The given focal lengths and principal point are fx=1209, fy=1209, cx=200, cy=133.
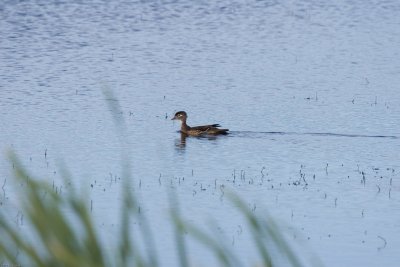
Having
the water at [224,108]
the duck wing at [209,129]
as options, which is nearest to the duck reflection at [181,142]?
the water at [224,108]

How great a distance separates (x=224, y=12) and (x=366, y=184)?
2079cm

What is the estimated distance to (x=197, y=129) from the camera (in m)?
18.0

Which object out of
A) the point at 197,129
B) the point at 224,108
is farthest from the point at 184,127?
the point at 224,108

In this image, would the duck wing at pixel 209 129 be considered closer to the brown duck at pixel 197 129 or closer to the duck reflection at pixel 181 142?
the brown duck at pixel 197 129

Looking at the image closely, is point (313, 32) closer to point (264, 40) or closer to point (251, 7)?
point (264, 40)

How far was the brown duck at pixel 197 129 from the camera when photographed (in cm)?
1753

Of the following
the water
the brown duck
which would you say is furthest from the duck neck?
the water

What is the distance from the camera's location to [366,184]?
14.0m

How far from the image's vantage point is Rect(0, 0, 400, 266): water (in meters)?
12.5

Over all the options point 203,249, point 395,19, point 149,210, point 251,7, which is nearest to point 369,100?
point 149,210

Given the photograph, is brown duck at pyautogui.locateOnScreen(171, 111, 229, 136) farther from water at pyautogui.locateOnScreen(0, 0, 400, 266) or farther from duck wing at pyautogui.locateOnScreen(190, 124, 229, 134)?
water at pyautogui.locateOnScreen(0, 0, 400, 266)

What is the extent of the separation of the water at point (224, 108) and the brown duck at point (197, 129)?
0.20 m

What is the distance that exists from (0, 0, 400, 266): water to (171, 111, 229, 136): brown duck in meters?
0.20

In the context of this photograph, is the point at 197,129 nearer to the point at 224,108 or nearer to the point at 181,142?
the point at 181,142
